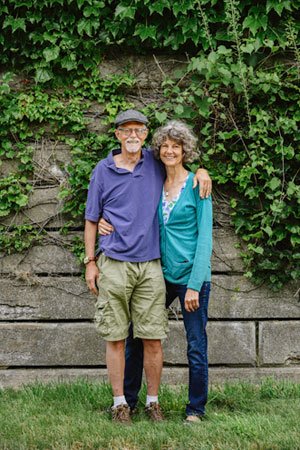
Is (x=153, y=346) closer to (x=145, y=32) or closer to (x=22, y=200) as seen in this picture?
(x=22, y=200)

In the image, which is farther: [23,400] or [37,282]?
[37,282]

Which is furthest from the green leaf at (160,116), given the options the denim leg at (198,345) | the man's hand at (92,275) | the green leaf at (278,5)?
the denim leg at (198,345)

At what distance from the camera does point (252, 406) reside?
15.2ft

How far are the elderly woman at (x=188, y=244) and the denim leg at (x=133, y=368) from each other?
1.24 ft

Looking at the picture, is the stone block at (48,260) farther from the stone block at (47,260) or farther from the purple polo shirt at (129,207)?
the purple polo shirt at (129,207)

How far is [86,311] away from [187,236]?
1.53 m

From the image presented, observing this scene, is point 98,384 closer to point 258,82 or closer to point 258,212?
point 258,212

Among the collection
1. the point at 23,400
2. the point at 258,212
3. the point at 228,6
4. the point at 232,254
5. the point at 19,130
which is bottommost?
the point at 23,400

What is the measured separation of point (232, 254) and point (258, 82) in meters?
1.33

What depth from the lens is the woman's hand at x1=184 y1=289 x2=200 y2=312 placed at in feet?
13.6

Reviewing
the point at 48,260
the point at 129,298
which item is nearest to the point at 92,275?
the point at 129,298

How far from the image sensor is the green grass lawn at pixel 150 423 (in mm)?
3863

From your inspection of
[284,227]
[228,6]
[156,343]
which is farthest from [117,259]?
[228,6]

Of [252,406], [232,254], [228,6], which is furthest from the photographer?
[232,254]
